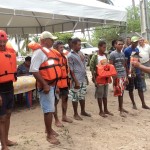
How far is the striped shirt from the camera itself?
624cm

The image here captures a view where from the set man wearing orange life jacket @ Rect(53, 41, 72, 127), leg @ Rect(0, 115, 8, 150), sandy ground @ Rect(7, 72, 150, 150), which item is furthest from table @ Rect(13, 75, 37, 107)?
leg @ Rect(0, 115, 8, 150)

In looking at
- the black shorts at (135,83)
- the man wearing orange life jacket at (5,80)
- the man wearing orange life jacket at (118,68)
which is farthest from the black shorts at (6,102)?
the black shorts at (135,83)

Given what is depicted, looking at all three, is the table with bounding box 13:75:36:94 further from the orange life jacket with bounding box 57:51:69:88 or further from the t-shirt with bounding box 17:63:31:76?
the orange life jacket with bounding box 57:51:69:88

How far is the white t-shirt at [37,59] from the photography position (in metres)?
4.63

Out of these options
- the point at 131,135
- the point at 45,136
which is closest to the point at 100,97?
the point at 131,135

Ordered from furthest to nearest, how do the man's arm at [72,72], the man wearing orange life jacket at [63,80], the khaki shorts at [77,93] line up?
the khaki shorts at [77,93] < the man's arm at [72,72] < the man wearing orange life jacket at [63,80]

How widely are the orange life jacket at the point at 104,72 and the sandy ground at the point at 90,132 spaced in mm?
783

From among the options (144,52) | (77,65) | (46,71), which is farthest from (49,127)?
(144,52)

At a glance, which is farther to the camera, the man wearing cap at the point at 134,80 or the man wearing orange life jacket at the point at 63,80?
the man wearing cap at the point at 134,80

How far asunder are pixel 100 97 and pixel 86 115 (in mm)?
474

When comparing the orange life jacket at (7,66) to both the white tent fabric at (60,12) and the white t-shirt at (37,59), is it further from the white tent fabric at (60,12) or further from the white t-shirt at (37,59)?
the white tent fabric at (60,12)

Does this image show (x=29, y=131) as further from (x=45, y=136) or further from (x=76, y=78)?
(x=76, y=78)

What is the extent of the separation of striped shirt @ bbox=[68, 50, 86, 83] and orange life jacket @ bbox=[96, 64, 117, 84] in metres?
0.32

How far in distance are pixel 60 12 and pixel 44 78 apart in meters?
3.21
